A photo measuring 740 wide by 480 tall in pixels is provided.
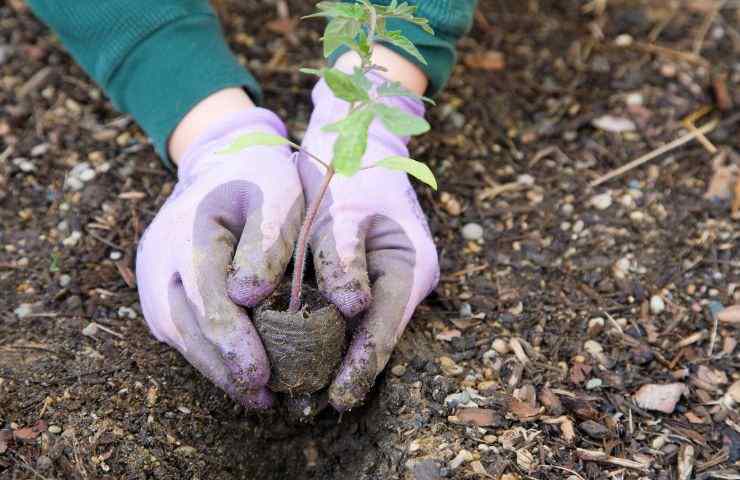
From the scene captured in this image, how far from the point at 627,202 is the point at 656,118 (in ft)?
1.47

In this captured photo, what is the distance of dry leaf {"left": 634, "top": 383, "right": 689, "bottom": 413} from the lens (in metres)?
1.88

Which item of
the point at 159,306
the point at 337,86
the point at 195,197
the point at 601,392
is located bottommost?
the point at 601,392

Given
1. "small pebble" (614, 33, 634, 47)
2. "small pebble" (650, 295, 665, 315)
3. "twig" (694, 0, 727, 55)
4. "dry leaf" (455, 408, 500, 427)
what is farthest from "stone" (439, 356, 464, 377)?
"twig" (694, 0, 727, 55)

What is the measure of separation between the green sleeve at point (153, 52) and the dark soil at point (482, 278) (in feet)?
0.84

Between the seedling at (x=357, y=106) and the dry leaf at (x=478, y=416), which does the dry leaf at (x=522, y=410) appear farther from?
the seedling at (x=357, y=106)

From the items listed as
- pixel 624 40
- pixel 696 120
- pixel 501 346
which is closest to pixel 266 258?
pixel 501 346

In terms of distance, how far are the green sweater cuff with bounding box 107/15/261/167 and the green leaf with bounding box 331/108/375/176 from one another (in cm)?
101

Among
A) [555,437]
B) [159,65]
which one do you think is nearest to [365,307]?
[555,437]

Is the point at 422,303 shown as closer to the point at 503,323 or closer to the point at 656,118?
the point at 503,323

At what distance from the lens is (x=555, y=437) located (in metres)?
1.78

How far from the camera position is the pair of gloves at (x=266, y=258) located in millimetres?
1667

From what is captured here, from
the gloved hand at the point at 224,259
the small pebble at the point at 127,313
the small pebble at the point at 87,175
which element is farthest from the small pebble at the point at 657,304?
the small pebble at the point at 87,175

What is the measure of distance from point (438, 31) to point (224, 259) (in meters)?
0.89

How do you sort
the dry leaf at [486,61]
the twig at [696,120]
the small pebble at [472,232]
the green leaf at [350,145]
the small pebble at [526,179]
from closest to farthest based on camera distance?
1. the green leaf at [350,145]
2. the small pebble at [472,232]
3. the small pebble at [526,179]
4. the twig at [696,120]
5. the dry leaf at [486,61]
